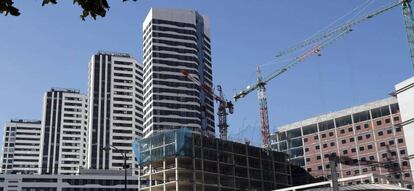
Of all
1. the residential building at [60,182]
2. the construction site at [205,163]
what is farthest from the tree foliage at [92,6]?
the residential building at [60,182]

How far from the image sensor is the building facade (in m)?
159

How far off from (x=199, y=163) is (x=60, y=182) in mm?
77721

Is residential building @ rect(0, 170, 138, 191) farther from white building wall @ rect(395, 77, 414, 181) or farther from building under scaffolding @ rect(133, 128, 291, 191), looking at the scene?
white building wall @ rect(395, 77, 414, 181)

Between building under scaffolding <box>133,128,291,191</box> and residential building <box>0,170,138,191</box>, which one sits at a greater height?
residential building <box>0,170,138,191</box>

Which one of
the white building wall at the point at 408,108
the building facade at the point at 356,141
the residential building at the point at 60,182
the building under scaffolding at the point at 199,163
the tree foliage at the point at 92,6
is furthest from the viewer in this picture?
the residential building at the point at 60,182

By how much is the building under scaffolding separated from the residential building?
2288 inches

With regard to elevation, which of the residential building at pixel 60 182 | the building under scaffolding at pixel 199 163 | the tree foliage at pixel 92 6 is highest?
the residential building at pixel 60 182

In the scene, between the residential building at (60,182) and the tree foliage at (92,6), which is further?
the residential building at (60,182)

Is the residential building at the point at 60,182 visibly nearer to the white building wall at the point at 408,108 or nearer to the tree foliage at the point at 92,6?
the white building wall at the point at 408,108

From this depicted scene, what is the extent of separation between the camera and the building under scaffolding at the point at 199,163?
11875 cm

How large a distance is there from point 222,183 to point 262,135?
166ft

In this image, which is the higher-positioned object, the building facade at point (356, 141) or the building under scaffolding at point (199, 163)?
the building facade at point (356, 141)

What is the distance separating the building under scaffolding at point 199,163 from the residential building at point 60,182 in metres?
58.1

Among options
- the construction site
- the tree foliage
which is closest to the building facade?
the construction site
